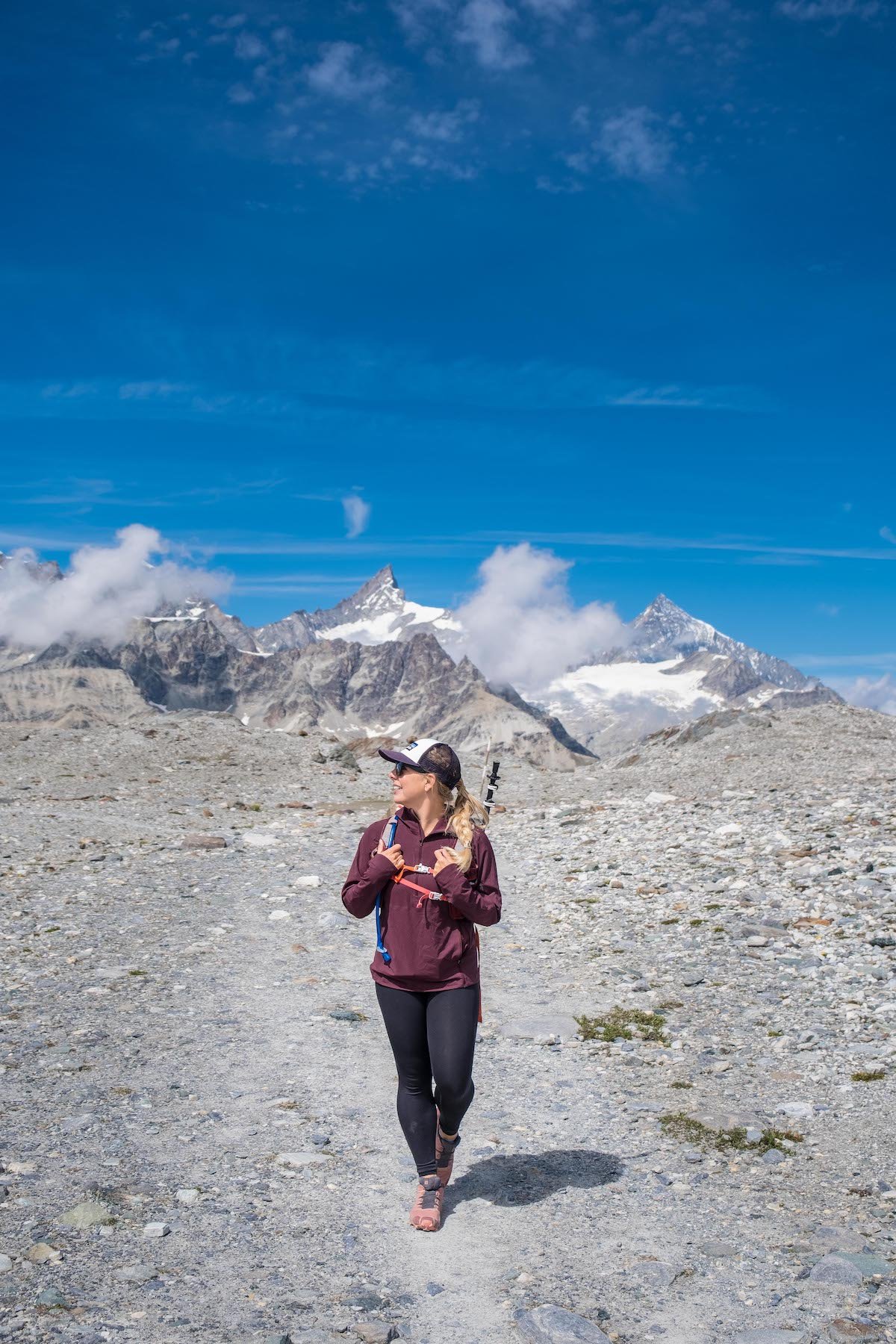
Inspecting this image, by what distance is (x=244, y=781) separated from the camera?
36.9 metres

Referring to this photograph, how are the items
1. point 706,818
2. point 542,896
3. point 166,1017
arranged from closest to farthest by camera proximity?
point 166,1017 < point 542,896 < point 706,818

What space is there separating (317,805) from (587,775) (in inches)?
510

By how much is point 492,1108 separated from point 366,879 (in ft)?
10.7

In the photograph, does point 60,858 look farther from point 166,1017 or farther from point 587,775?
point 587,775

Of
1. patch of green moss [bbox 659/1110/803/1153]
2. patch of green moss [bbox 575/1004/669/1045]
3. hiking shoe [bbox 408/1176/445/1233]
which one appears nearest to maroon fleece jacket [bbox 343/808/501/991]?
hiking shoe [bbox 408/1176/445/1233]

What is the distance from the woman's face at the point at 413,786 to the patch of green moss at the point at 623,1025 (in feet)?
16.4

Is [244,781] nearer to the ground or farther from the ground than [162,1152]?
farther from the ground

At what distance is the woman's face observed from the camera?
22.1 ft

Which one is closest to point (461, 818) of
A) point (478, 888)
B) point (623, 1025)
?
point (478, 888)

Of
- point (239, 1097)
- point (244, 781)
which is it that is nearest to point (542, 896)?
point (239, 1097)

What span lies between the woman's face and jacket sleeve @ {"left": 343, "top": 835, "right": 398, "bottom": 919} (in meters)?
0.40

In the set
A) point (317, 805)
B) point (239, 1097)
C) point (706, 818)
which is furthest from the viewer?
point (317, 805)

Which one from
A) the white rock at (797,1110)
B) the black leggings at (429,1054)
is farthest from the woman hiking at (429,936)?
the white rock at (797,1110)

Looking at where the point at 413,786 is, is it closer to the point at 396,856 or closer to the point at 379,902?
the point at 396,856
